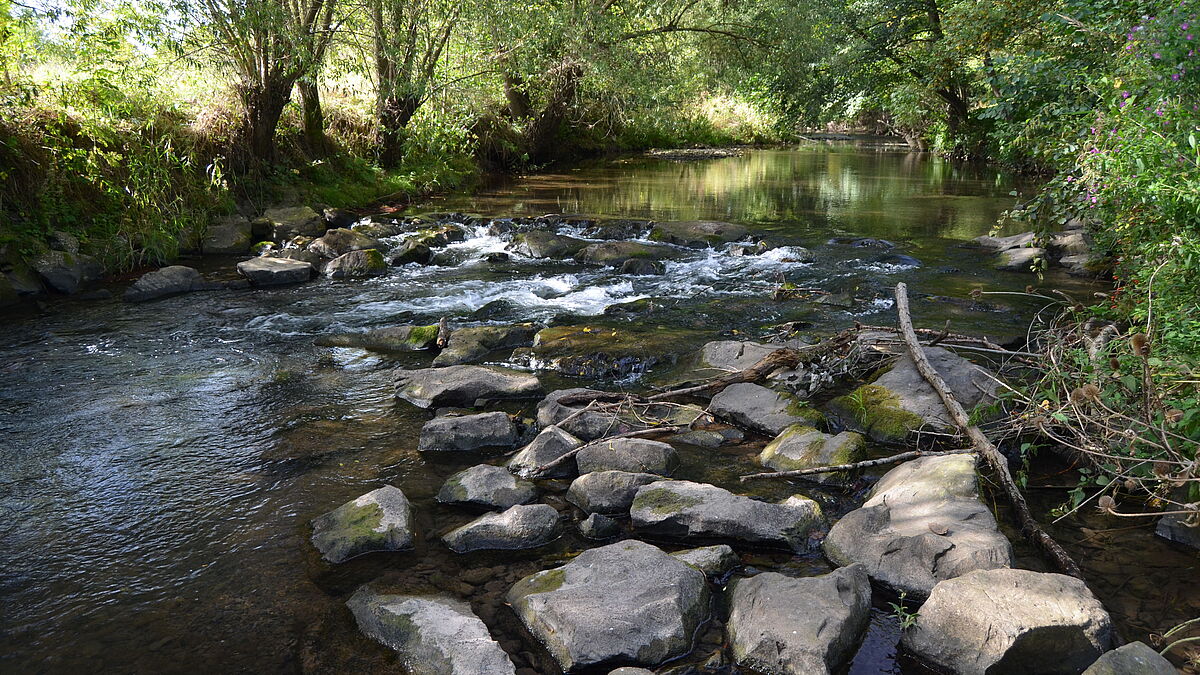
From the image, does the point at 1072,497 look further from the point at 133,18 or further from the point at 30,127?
the point at 133,18

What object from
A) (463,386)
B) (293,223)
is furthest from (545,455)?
(293,223)

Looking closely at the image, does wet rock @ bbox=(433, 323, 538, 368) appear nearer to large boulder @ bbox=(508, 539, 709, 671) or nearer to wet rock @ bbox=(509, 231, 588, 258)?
large boulder @ bbox=(508, 539, 709, 671)

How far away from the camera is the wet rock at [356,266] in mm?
11312

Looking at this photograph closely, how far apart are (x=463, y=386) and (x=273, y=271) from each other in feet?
18.4

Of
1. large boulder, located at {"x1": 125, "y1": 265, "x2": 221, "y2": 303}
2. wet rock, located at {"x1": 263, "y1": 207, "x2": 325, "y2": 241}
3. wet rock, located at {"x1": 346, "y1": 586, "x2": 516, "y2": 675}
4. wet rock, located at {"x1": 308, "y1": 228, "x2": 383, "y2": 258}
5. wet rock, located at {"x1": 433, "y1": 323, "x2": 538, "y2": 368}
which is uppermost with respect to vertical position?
wet rock, located at {"x1": 263, "y1": 207, "x2": 325, "y2": 241}

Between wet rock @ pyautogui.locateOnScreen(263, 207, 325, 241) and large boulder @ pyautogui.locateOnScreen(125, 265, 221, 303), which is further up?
wet rock @ pyautogui.locateOnScreen(263, 207, 325, 241)

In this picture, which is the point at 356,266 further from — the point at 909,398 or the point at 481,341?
the point at 909,398

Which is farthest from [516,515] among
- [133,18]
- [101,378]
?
[133,18]

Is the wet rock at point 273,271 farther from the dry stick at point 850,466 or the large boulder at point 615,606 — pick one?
the large boulder at point 615,606

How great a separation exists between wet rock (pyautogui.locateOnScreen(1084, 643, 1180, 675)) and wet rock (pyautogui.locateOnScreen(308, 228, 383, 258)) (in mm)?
11042

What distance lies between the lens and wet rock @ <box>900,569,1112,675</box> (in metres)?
3.07

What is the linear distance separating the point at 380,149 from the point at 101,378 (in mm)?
12282

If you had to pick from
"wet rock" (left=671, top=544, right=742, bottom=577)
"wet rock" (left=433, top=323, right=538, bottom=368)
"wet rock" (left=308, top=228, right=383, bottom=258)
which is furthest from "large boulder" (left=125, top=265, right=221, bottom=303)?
"wet rock" (left=671, top=544, right=742, bottom=577)

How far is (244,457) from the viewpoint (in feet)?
17.8
